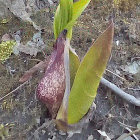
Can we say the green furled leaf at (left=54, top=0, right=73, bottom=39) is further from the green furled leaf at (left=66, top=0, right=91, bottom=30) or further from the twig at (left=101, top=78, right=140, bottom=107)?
the twig at (left=101, top=78, right=140, bottom=107)

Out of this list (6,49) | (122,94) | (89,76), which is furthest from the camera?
(6,49)

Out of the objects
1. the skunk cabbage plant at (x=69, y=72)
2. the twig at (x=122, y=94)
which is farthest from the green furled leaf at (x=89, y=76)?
the twig at (x=122, y=94)

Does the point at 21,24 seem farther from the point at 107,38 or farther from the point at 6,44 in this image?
the point at 107,38

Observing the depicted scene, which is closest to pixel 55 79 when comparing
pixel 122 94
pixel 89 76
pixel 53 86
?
pixel 53 86

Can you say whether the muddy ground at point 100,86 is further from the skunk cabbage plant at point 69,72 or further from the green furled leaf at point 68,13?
the green furled leaf at point 68,13

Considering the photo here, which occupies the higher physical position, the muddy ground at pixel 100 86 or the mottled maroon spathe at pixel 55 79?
the mottled maroon spathe at pixel 55 79

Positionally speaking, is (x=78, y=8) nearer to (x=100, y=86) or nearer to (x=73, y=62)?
(x=73, y=62)
